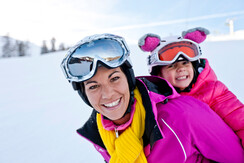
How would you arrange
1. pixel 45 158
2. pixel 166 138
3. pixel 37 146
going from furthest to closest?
1. pixel 37 146
2. pixel 45 158
3. pixel 166 138

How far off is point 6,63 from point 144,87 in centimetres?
1243

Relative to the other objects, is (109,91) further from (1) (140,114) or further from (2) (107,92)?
(1) (140,114)

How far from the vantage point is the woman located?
1.23 m

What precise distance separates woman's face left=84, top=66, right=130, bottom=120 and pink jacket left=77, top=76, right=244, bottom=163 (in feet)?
0.50

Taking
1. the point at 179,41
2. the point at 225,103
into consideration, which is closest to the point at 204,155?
the point at 225,103

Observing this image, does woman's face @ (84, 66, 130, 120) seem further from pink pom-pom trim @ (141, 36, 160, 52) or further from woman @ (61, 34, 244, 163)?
pink pom-pom trim @ (141, 36, 160, 52)

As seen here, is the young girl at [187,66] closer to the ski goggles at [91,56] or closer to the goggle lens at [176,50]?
the goggle lens at [176,50]

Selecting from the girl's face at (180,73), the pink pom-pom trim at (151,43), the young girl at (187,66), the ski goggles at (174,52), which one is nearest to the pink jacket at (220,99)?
the young girl at (187,66)

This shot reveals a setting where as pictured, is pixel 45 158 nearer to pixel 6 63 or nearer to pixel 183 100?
pixel 183 100

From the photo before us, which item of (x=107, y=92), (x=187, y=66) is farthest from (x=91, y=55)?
(x=187, y=66)

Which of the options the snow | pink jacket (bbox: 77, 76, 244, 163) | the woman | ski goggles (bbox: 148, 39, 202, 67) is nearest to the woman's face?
the woman

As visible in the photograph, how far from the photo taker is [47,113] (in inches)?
182

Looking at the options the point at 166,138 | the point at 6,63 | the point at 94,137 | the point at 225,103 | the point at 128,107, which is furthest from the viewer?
the point at 6,63

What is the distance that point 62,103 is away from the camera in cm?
528
